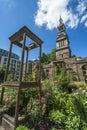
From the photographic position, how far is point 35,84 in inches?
166

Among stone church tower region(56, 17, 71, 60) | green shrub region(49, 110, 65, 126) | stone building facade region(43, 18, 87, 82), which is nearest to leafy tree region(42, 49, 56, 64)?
stone church tower region(56, 17, 71, 60)

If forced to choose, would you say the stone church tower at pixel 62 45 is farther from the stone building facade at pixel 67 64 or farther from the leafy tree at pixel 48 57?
the leafy tree at pixel 48 57

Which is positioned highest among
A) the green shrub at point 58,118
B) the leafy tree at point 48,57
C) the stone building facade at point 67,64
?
the leafy tree at point 48,57

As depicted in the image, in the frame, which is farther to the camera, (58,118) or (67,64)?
(67,64)

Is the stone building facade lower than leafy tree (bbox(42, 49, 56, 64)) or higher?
lower

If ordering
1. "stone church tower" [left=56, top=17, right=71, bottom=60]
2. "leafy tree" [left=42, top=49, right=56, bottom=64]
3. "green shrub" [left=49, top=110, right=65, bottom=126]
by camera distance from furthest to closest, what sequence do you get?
"leafy tree" [left=42, top=49, right=56, bottom=64] < "stone church tower" [left=56, top=17, right=71, bottom=60] < "green shrub" [left=49, top=110, right=65, bottom=126]

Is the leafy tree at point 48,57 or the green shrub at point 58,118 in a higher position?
the leafy tree at point 48,57

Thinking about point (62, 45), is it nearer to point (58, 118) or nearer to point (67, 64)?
point (67, 64)

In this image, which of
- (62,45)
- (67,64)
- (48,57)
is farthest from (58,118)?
(48,57)

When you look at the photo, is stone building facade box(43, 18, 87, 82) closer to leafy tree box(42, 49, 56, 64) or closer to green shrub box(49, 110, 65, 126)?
leafy tree box(42, 49, 56, 64)

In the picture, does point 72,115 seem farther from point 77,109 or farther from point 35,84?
point 35,84

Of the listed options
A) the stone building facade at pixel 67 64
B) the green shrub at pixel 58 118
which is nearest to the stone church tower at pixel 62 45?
the stone building facade at pixel 67 64

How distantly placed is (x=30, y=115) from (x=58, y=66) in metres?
15.8

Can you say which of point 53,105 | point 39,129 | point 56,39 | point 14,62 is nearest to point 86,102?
point 53,105
